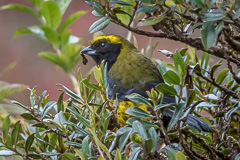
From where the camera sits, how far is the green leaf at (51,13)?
1.92 m

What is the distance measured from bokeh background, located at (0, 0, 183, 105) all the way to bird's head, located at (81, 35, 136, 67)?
72.3 inches

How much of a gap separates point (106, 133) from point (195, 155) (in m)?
0.22

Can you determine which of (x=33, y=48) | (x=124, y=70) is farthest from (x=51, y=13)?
(x=33, y=48)

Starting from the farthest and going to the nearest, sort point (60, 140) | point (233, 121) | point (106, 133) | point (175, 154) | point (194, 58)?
point (194, 58), point (233, 121), point (60, 140), point (106, 133), point (175, 154)

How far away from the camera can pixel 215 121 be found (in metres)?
1.37

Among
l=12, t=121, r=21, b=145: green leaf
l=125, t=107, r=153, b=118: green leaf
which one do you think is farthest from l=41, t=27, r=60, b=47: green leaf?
l=125, t=107, r=153, b=118: green leaf

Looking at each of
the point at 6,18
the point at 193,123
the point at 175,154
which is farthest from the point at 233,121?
the point at 6,18

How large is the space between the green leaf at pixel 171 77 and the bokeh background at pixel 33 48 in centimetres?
316

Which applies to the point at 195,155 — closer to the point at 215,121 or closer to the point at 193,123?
the point at 193,123

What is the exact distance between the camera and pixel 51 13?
77.3 inches

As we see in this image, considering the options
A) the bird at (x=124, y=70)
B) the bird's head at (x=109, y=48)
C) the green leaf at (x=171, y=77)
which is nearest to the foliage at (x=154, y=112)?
the green leaf at (x=171, y=77)

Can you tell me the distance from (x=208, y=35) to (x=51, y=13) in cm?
111

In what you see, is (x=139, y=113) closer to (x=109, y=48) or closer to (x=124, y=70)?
(x=124, y=70)

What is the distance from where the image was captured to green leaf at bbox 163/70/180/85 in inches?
40.1
